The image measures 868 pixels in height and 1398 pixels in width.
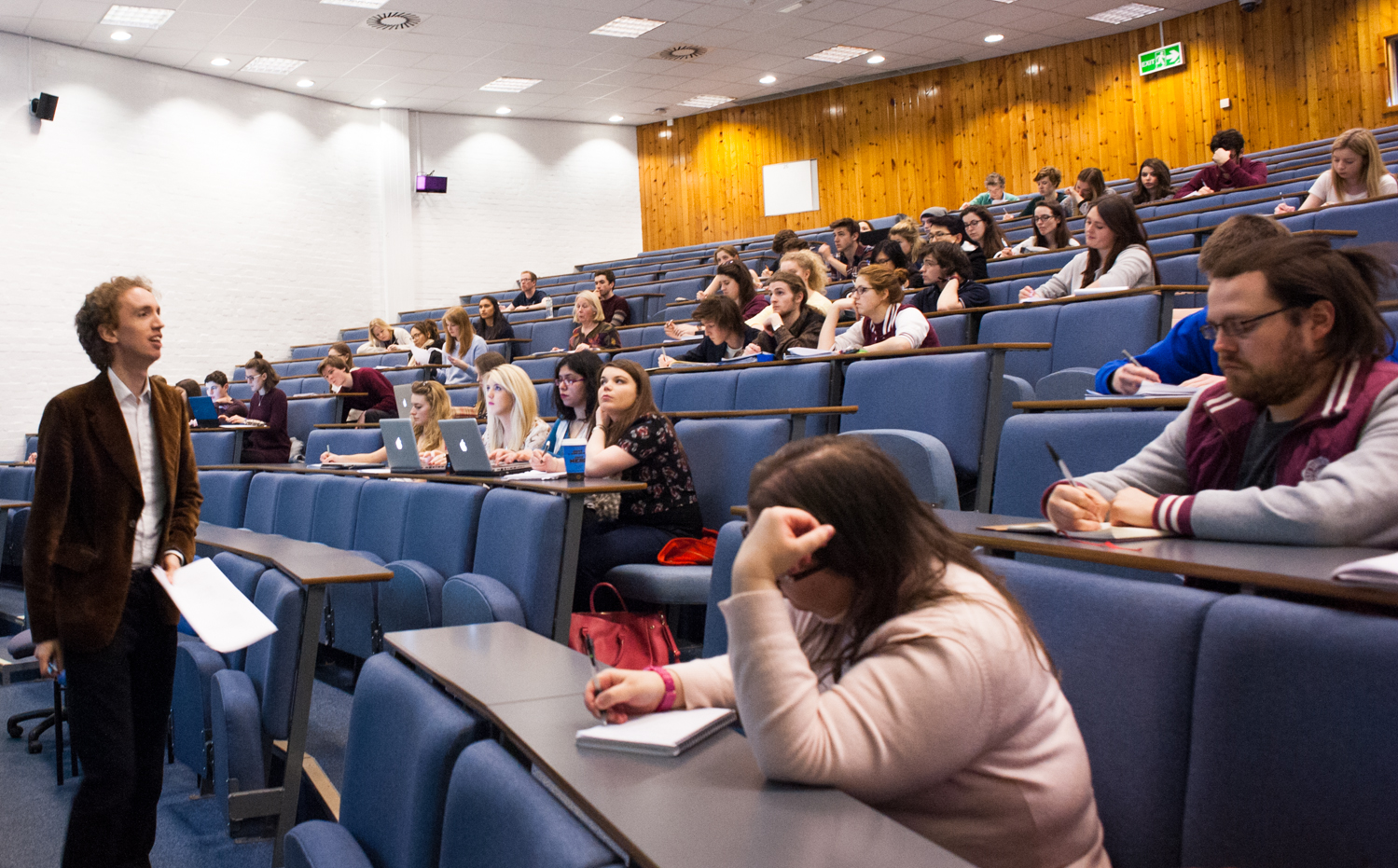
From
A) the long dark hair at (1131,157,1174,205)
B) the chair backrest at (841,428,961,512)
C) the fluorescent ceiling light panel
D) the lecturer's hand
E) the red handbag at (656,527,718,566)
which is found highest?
the fluorescent ceiling light panel

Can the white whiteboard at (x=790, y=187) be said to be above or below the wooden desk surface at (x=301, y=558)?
above

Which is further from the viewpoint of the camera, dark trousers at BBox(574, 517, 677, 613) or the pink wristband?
dark trousers at BBox(574, 517, 677, 613)

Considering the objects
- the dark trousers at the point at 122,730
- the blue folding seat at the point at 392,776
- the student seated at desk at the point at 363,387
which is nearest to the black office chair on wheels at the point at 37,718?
the dark trousers at the point at 122,730

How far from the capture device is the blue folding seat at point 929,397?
2.67 metres

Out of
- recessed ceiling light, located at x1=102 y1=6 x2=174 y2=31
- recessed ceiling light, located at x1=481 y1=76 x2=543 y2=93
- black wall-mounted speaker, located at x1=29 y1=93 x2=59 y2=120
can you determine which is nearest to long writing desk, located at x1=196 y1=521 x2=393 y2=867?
recessed ceiling light, located at x1=102 y1=6 x2=174 y2=31

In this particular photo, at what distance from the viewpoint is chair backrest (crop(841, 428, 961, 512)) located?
2309mm

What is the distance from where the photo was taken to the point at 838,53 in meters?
10.2

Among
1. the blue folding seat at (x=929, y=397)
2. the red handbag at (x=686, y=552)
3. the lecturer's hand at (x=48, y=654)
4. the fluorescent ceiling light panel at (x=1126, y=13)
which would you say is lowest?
the red handbag at (x=686, y=552)

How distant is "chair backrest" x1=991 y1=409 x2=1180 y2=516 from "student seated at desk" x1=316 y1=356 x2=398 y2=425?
4.44m

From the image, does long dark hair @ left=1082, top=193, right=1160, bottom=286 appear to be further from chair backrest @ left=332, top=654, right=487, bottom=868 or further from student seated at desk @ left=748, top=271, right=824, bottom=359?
chair backrest @ left=332, top=654, right=487, bottom=868

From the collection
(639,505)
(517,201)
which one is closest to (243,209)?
(517,201)

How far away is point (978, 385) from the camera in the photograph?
2662 millimetres

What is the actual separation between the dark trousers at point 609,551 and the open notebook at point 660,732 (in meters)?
1.65

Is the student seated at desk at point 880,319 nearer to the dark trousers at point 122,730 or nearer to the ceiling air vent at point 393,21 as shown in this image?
the dark trousers at point 122,730
